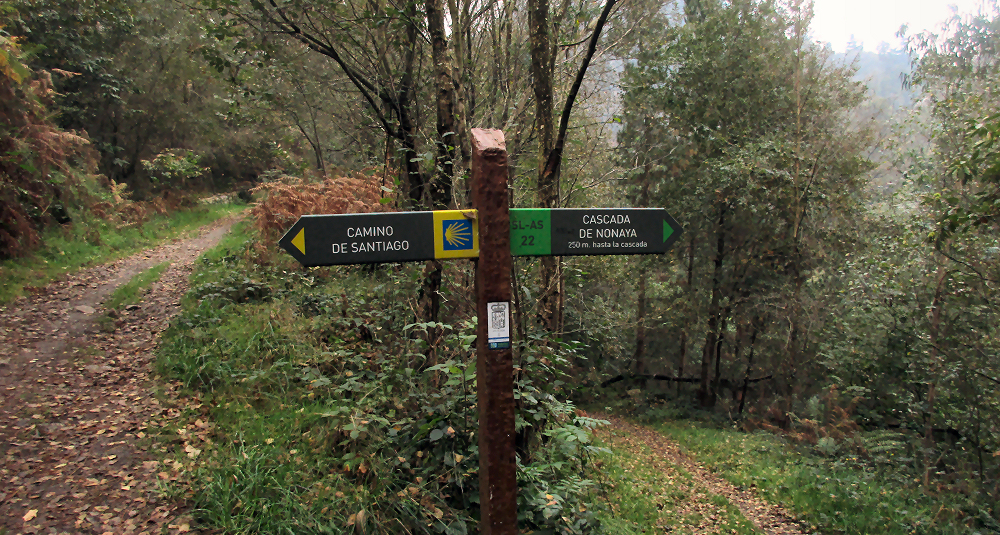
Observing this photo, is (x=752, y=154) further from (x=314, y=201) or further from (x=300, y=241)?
(x=300, y=241)

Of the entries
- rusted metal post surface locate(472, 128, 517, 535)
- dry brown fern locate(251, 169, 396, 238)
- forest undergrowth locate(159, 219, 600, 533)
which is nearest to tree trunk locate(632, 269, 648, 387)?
dry brown fern locate(251, 169, 396, 238)

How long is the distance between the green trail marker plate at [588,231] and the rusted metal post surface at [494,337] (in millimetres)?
147

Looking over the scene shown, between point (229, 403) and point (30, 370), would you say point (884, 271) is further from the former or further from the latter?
point (30, 370)

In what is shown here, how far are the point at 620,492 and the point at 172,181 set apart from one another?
20528 mm

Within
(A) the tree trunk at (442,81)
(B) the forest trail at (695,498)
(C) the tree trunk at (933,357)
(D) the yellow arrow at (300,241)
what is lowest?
(B) the forest trail at (695,498)

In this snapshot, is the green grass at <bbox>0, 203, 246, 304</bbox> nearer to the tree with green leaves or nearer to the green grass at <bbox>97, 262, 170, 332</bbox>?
the green grass at <bbox>97, 262, 170, 332</bbox>

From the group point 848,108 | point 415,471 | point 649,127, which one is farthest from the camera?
point 649,127

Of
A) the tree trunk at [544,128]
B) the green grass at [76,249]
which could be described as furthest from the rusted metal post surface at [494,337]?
the green grass at [76,249]

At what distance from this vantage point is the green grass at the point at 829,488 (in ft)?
22.6

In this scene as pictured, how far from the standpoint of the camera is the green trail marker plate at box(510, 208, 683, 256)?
9.10 ft

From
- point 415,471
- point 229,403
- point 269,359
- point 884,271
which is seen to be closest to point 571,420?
point 415,471

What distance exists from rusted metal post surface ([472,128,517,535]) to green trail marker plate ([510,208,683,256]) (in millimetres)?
147

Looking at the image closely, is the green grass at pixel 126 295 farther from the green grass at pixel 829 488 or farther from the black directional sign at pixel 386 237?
the green grass at pixel 829 488

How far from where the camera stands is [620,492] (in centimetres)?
626
